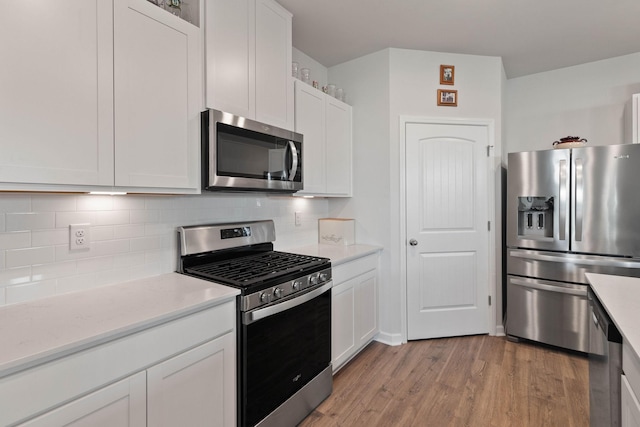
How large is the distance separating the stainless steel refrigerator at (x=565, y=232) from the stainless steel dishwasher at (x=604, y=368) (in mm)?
1358

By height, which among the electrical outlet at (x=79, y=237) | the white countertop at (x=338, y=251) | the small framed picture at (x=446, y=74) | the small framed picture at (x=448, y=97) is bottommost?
the white countertop at (x=338, y=251)

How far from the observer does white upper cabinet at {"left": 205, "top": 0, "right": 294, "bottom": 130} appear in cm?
174

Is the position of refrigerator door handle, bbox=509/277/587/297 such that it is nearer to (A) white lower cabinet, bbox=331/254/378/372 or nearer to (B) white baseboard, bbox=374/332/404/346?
(B) white baseboard, bbox=374/332/404/346

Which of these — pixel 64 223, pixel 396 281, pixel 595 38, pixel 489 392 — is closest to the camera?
pixel 64 223

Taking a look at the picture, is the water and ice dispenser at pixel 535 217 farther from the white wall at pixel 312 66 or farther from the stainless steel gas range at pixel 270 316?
the white wall at pixel 312 66

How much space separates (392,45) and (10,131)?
2.74 metres

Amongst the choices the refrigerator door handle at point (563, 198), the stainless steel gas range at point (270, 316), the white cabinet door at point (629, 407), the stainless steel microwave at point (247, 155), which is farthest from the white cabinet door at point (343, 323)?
the refrigerator door handle at point (563, 198)

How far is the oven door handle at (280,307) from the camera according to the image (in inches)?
61.4

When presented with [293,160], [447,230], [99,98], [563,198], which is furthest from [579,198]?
[99,98]

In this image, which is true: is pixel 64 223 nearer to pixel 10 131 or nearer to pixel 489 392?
pixel 10 131

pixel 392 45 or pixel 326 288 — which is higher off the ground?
pixel 392 45

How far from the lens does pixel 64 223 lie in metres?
1.47

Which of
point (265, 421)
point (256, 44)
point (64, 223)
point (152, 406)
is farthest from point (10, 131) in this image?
point (265, 421)

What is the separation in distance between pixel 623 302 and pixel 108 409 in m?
1.96
